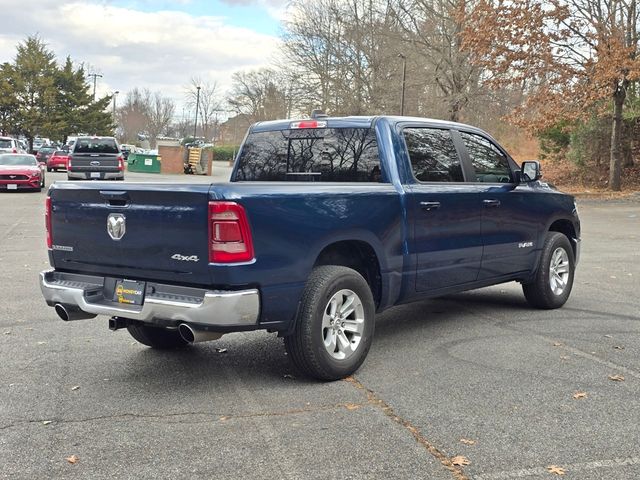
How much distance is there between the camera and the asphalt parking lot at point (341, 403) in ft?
11.8

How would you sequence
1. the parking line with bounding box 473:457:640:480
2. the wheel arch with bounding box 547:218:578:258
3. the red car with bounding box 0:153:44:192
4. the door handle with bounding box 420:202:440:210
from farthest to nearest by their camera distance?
1. the red car with bounding box 0:153:44:192
2. the wheel arch with bounding box 547:218:578:258
3. the door handle with bounding box 420:202:440:210
4. the parking line with bounding box 473:457:640:480

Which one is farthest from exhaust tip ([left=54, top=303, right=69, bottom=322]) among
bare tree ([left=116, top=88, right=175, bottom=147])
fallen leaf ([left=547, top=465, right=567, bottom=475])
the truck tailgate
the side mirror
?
bare tree ([left=116, top=88, right=175, bottom=147])

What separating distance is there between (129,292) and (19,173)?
71.2ft

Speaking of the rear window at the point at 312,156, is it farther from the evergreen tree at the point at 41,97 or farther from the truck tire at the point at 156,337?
the evergreen tree at the point at 41,97

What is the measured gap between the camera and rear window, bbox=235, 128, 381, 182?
5.73 meters

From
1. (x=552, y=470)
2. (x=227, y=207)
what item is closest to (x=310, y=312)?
(x=227, y=207)

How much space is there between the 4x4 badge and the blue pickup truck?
11 mm

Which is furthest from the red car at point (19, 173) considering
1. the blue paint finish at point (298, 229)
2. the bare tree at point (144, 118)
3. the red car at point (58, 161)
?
the bare tree at point (144, 118)

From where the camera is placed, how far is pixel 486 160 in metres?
6.71

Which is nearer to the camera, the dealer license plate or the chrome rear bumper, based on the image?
the chrome rear bumper

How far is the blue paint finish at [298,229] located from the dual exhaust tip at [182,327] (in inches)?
11.2

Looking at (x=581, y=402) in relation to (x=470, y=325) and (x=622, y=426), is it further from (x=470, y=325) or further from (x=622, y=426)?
(x=470, y=325)

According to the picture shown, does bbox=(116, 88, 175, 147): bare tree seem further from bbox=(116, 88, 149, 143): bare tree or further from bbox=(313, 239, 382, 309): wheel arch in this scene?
bbox=(313, 239, 382, 309): wheel arch

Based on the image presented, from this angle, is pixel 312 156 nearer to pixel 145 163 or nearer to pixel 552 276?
pixel 552 276
